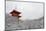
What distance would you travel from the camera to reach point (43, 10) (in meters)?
1.92

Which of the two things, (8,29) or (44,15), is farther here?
(44,15)

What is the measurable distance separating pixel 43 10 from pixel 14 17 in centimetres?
65

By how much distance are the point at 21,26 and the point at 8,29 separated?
0.27 meters

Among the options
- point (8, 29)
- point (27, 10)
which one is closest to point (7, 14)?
point (8, 29)

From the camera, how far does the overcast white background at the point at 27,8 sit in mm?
1797

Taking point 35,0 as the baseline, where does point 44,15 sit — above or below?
below

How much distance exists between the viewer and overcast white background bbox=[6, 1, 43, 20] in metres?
1.80

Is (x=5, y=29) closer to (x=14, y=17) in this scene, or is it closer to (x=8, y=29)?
(x=8, y=29)

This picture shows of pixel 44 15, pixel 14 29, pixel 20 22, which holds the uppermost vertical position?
pixel 44 15

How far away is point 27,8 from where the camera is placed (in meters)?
1.85

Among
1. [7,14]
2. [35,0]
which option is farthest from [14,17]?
[35,0]

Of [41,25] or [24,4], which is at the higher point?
[24,4]

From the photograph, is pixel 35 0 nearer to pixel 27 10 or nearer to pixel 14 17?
pixel 27 10
